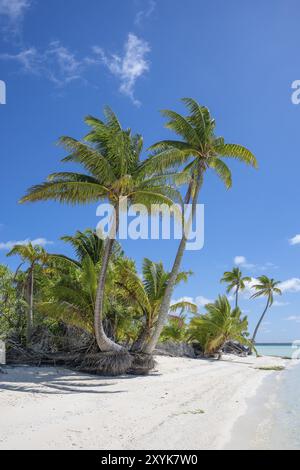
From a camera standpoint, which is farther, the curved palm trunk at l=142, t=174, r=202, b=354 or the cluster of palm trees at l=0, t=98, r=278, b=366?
the curved palm trunk at l=142, t=174, r=202, b=354

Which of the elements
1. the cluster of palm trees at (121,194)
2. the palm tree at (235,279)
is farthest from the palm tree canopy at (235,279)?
the cluster of palm trees at (121,194)

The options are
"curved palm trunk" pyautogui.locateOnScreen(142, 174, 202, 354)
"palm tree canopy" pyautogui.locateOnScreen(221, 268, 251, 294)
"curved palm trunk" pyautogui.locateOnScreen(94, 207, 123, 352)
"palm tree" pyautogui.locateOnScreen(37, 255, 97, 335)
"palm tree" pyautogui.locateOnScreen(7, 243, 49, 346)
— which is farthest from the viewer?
"palm tree canopy" pyautogui.locateOnScreen(221, 268, 251, 294)

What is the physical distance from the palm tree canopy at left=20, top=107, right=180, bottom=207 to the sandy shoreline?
19.8 feet

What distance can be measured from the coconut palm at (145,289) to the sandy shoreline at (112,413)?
4.63m

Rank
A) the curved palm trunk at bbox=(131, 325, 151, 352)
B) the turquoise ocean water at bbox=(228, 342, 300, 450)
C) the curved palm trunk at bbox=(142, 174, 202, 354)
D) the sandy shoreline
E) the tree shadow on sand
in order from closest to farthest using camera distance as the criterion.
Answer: the sandy shoreline, the turquoise ocean water at bbox=(228, 342, 300, 450), the tree shadow on sand, the curved palm trunk at bbox=(142, 174, 202, 354), the curved palm trunk at bbox=(131, 325, 151, 352)

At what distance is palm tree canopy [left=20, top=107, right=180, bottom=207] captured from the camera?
44.2ft

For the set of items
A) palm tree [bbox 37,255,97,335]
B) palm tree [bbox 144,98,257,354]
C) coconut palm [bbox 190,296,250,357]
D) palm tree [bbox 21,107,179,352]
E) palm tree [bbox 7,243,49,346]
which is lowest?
coconut palm [bbox 190,296,250,357]

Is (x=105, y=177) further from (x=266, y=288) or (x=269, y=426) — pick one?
(x=266, y=288)

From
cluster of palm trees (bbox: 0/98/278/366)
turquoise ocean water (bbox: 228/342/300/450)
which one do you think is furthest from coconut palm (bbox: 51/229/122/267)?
turquoise ocean water (bbox: 228/342/300/450)

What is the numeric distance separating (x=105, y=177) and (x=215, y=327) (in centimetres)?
1778

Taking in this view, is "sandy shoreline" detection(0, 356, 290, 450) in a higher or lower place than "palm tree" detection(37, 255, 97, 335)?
lower

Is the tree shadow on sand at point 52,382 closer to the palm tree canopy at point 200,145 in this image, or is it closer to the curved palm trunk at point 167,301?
the curved palm trunk at point 167,301

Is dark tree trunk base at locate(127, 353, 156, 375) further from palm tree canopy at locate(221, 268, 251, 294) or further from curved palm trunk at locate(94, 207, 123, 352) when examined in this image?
palm tree canopy at locate(221, 268, 251, 294)
